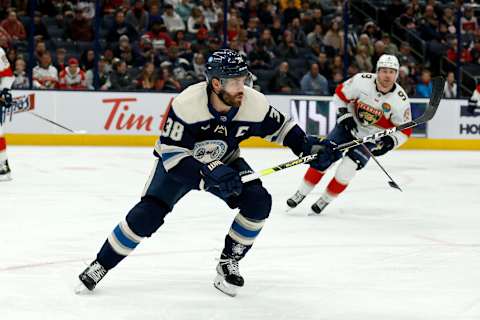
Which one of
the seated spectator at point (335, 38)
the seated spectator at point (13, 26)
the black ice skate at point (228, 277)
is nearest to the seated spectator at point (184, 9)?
the seated spectator at point (335, 38)

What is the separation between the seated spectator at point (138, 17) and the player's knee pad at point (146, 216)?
9.15 meters

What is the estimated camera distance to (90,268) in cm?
397

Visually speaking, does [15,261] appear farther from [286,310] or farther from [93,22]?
[93,22]

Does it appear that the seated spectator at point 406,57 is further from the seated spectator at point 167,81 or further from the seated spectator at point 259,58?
the seated spectator at point 167,81

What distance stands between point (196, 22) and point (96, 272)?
9513 millimetres

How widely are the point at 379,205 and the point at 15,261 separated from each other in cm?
345

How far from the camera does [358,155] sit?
688 cm

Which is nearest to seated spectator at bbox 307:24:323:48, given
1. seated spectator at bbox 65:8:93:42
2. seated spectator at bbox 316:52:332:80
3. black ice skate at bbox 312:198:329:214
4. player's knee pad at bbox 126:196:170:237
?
seated spectator at bbox 316:52:332:80

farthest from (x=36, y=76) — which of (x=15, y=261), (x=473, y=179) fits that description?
(x=15, y=261)

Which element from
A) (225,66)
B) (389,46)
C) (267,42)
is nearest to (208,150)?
(225,66)

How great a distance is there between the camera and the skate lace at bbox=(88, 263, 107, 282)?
155 inches

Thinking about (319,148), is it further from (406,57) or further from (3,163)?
(406,57)

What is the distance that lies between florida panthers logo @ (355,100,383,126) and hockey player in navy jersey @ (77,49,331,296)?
9.41 ft

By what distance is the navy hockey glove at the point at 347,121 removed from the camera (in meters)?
6.79
